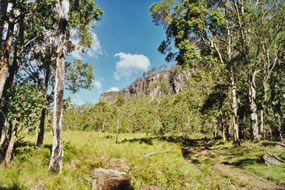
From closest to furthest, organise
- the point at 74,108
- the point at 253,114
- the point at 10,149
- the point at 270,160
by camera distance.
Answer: the point at 10,149 → the point at 270,160 → the point at 74,108 → the point at 253,114

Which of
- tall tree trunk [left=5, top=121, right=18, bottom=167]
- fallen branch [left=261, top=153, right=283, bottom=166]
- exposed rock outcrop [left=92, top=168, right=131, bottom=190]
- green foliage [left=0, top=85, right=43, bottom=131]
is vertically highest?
green foliage [left=0, top=85, right=43, bottom=131]

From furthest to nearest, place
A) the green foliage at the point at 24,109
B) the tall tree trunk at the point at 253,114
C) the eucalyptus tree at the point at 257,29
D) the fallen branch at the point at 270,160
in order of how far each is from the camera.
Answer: the tall tree trunk at the point at 253,114, the eucalyptus tree at the point at 257,29, the fallen branch at the point at 270,160, the green foliage at the point at 24,109

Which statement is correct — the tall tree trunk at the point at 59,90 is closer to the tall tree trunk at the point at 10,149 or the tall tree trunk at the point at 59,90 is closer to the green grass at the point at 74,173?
the green grass at the point at 74,173

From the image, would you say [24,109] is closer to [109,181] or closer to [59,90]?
[59,90]

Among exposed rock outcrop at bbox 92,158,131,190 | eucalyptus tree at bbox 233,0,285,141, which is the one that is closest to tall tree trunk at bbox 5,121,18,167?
exposed rock outcrop at bbox 92,158,131,190

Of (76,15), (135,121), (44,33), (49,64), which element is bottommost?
(135,121)

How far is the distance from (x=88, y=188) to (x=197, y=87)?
18429 millimetres

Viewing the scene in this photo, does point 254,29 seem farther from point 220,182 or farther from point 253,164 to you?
point 220,182

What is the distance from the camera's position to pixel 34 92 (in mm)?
6141

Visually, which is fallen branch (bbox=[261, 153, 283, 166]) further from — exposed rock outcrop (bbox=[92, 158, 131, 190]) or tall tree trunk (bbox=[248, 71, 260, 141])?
exposed rock outcrop (bbox=[92, 158, 131, 190])

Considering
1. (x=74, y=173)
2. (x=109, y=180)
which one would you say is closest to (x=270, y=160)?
(x=109, y=180)

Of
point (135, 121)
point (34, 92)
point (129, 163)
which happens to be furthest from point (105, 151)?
point (135, 121)

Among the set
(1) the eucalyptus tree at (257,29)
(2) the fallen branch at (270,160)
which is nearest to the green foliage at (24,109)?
(2) the fallen branch at (270,160)

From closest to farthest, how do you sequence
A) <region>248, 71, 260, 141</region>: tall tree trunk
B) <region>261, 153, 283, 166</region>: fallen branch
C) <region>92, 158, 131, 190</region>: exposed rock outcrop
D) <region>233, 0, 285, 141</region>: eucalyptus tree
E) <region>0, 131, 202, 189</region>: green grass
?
<region>92, 158, 131, 190</region>: exposed rock outcrop < <region>0, 131, 202, 189</region>: green grass < <region>261, 153, 283, 166</region>: fallen branch < <region>233, 0, 285, 141</region>: eucalyptus tree < <region>248, 71, 260, 141</region>: tall tree trunk
